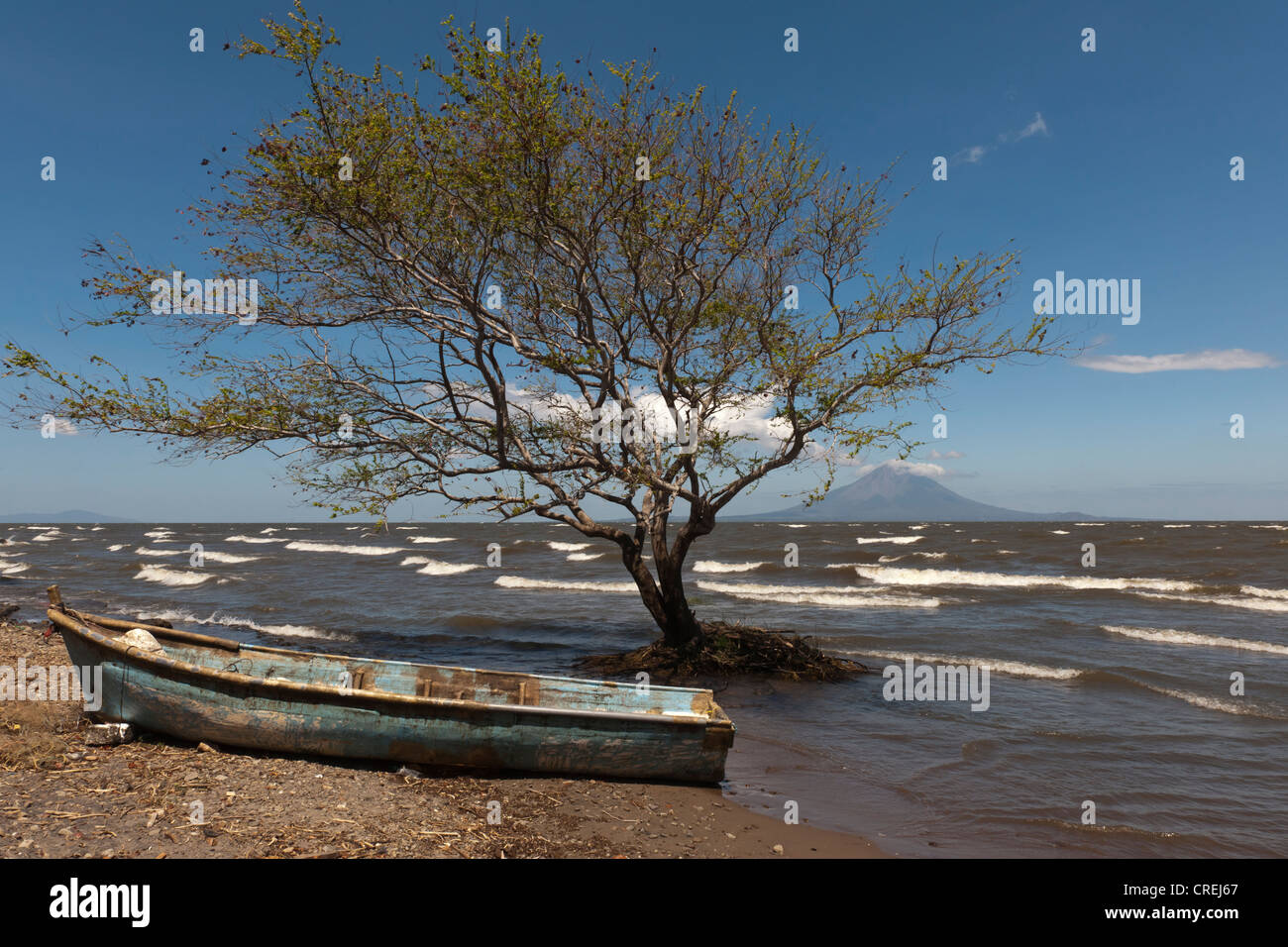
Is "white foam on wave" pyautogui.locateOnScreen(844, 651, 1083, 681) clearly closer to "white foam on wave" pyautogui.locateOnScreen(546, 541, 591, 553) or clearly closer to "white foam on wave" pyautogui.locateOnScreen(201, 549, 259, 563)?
"white foam on wave" pyautogui.locateOnScreen(546, 541, 591, 553)

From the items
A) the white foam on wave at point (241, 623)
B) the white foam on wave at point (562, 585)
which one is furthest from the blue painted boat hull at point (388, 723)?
the white foam on wave at point (562, 585)

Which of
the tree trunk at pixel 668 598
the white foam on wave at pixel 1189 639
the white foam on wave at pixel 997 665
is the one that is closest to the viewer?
the tree trunk at pixel 668 598

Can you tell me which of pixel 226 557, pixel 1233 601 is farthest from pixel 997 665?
pixel 226 557

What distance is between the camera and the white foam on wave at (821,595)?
2577 cm

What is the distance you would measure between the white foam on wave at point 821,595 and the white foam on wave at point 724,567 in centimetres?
705

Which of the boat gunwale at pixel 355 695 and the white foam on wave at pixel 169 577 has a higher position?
the boat gunwale at pixel 355 695

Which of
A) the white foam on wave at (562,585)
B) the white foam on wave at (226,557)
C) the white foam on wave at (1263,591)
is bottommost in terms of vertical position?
the white foam on wave at (1263,591)

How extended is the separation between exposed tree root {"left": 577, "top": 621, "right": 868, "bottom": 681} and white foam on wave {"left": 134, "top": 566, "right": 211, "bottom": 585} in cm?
2722

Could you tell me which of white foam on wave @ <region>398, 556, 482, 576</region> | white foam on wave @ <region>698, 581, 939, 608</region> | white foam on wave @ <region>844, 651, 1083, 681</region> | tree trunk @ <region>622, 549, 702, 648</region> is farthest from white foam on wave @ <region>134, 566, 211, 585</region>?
white foam on wave @ <region>844, 651, 1083, 681</region>

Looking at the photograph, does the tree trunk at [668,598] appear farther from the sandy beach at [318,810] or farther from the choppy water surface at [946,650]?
the sandy beach at [318,810]

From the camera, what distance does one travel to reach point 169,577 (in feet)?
114

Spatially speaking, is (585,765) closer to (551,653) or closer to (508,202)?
(508,202)

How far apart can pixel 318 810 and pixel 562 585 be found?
25.1m
